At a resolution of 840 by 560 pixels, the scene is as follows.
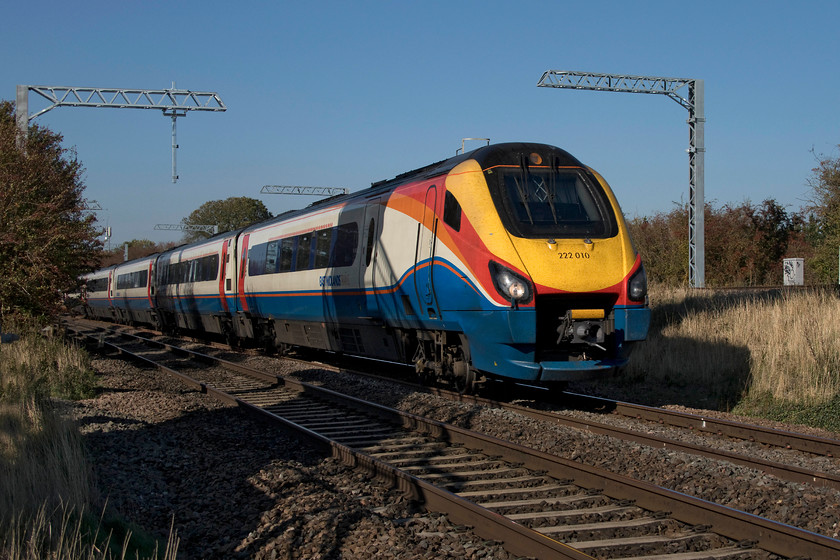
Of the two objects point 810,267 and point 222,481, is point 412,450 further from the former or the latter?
point 810,267

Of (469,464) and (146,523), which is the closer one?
(146,523)

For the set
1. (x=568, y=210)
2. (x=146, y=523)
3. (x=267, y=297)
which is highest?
(x=568, y=210)

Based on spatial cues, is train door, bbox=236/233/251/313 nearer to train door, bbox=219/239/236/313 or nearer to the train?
train door, bbox=219/239/236/313

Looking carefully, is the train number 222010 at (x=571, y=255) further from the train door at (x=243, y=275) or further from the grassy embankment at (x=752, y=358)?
the train door at (x=243, y=275)

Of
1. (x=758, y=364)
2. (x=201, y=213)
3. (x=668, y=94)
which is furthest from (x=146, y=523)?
(x=201, y=213)

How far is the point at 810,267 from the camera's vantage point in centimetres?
2792

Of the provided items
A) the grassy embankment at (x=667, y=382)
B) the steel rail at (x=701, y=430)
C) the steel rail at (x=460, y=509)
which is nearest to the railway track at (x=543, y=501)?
the steel rail at (x=460, y=509)

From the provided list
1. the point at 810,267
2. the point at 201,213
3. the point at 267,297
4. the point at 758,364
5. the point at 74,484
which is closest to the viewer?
the point at 74,484

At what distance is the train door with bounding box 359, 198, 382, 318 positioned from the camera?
1200cm

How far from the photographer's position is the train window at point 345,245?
12.8 meters

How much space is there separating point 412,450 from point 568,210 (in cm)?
380

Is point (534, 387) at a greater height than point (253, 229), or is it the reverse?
point (253, 229)

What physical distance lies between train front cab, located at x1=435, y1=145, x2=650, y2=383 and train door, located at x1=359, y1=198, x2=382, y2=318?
240 cm

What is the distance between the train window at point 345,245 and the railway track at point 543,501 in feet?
13.9
